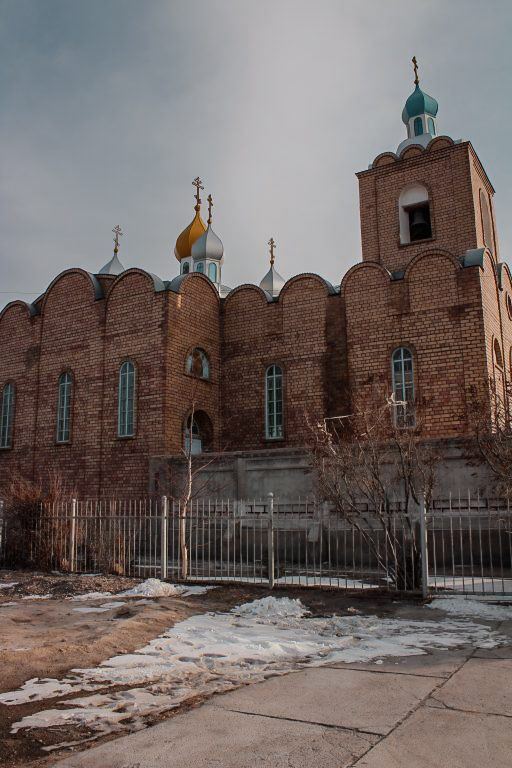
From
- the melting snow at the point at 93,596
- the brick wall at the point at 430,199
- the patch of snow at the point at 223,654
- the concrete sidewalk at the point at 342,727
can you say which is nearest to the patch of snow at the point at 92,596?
the melting snow at the point at 93,596

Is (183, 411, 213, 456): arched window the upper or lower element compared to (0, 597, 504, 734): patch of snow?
upper

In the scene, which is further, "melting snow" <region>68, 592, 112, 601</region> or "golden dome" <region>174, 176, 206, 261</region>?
"golden dome" <region>174, 176, 206, 261</region>

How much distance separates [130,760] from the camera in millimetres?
3541

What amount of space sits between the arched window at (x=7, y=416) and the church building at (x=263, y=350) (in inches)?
2.1

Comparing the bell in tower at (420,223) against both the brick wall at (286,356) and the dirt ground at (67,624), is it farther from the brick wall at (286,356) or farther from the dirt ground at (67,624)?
the dirt ground at (67,624)

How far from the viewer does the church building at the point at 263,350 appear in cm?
1562

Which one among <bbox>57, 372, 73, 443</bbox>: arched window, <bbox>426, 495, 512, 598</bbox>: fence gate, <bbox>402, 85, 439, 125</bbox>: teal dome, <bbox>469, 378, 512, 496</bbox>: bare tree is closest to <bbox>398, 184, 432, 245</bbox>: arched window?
<bbox>402, 85, 439, 125</bbox>: teal dome

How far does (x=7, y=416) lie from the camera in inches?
808

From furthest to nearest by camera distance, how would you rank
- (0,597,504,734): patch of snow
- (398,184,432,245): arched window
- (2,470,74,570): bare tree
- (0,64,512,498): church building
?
(398,184,432,245): arched window, (0,64,512,498): church building, (2,470,74,570): bare tree, (0,597,504,734): patch of snow

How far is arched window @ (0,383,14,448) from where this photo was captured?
20.3 m

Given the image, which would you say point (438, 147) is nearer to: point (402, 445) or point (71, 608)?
point (402, 445)

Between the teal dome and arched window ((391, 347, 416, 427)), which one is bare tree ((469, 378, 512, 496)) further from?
the teal dome

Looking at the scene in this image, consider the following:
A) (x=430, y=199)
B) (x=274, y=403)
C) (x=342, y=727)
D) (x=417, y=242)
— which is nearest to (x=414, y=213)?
(x=430, y=199)

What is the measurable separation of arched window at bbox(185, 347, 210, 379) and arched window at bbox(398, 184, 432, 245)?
22.5 ft
